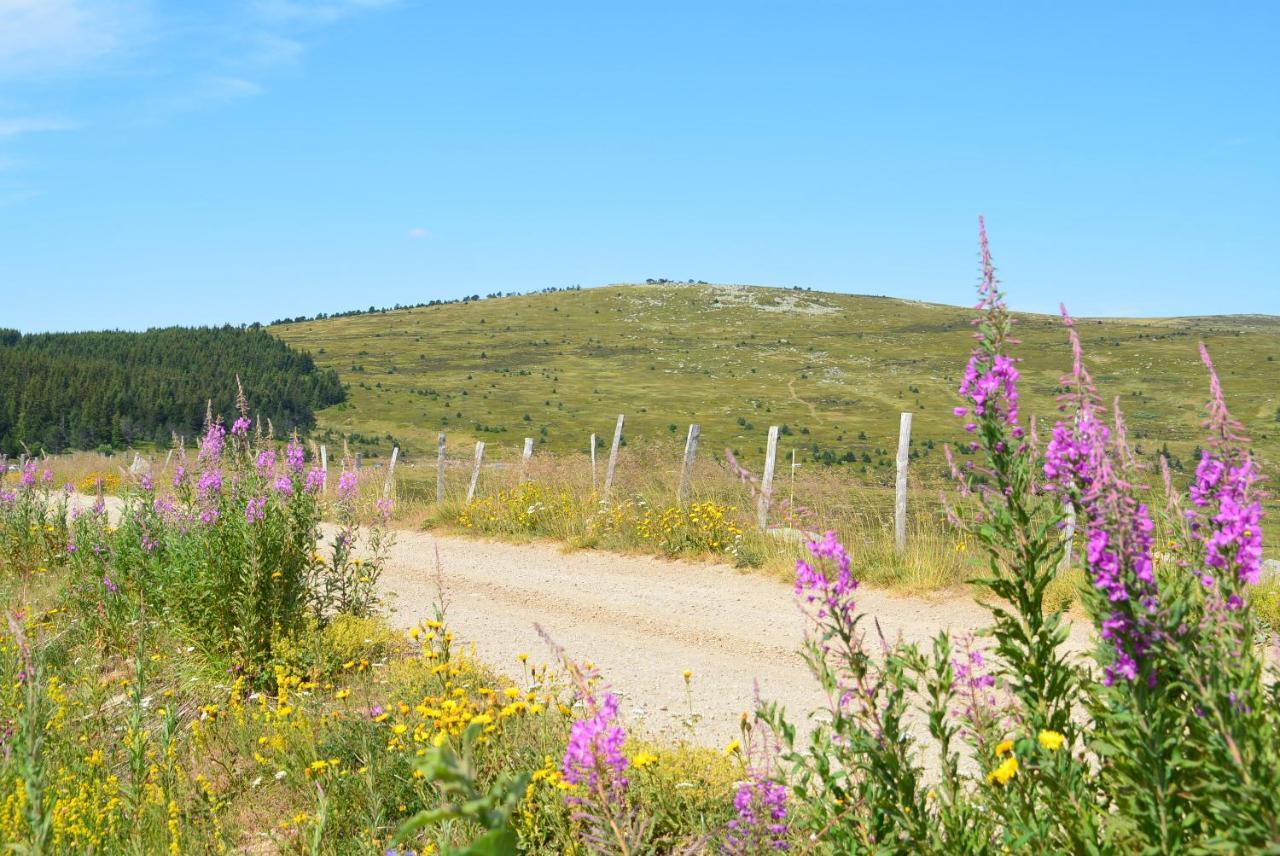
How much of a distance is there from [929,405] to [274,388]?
69042 mm

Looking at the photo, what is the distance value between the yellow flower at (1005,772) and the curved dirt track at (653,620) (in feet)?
9.64

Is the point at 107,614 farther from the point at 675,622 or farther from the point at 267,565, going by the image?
the point at 675,622

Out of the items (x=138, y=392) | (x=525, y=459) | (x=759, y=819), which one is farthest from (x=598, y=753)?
(x=138, y=392)

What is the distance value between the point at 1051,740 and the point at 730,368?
121724 mm

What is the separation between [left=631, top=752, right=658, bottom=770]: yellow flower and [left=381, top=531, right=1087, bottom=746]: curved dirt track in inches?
46.6

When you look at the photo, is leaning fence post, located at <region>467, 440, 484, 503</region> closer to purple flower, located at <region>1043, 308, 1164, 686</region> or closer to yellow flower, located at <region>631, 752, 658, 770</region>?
yellow flower, located at <region>631, 752, 658, 770</region>

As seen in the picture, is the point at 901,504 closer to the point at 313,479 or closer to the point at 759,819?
the point at 313,479

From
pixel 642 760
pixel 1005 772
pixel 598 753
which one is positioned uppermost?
pixel 598 753

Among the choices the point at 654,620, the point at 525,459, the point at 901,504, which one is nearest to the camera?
the point at 654,620

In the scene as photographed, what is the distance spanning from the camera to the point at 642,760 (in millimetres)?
3965

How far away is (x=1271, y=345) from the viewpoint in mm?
100375

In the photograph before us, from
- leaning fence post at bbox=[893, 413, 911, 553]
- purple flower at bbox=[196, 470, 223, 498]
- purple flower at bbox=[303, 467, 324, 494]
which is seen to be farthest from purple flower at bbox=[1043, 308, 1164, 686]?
leaning fence post at bbox=[893, 413, 911, 553]

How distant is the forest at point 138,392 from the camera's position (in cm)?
7869

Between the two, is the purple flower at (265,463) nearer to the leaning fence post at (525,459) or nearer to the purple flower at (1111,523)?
the purple flower at (1111,523)
